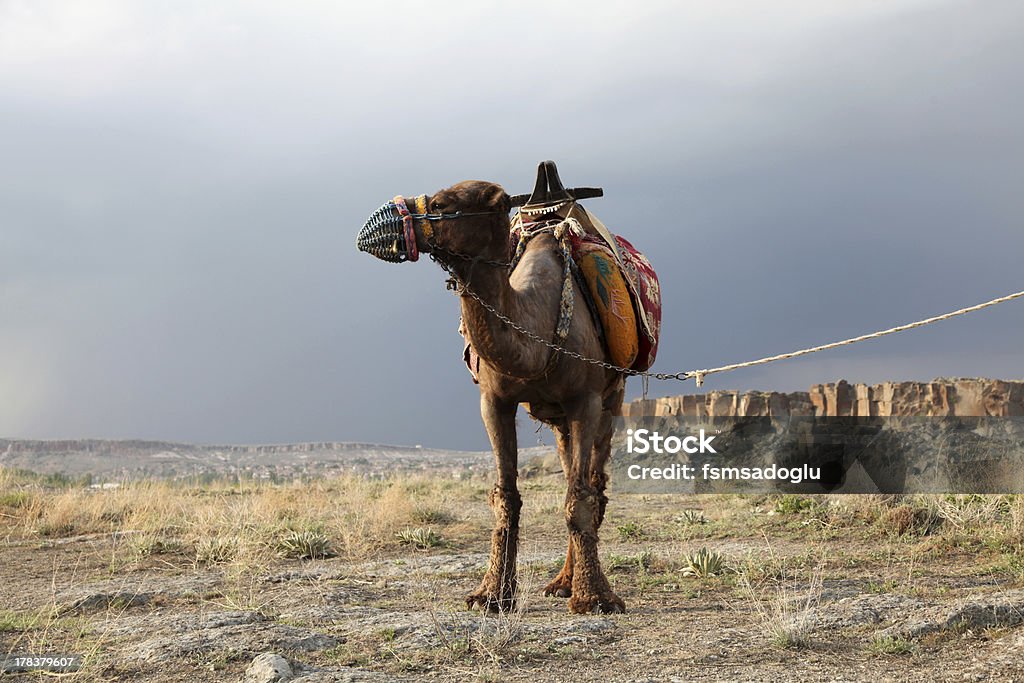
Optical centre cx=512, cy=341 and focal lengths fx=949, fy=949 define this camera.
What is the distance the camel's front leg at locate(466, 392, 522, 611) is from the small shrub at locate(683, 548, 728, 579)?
2420 mm

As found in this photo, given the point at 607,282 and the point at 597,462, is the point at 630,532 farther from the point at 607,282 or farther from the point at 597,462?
the point at 607,282

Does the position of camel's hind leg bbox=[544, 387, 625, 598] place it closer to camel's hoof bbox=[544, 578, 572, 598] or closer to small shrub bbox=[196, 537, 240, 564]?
camel's hoof bbox=[544, 578, 572, 598]

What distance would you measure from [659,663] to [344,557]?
604 centimetres

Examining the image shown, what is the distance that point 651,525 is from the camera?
43.7 ft

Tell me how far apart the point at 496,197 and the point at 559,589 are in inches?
143

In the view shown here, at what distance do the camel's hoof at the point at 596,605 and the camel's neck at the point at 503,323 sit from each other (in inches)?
71.7

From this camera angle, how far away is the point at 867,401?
2784 cm

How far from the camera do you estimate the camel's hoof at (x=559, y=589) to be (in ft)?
26.6

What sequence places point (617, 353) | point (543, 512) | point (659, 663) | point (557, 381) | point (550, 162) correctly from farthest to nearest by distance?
point (543, 512) → point (550, 162) → point (617, 353) → point (557, 381) → point (659, 663)

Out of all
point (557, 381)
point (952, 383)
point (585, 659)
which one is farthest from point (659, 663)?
point (952, 383)

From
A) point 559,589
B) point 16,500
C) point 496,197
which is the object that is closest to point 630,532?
point 559,589

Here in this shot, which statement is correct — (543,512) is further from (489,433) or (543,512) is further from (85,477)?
(85,477)

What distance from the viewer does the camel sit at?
20.6 ft

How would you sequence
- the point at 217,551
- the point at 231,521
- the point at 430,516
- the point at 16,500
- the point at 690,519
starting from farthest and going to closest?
1. the point at 16,500
2. the point at 430,516
3. the point at 690,519
4. the point at 231,521
5. the point at 217,551
